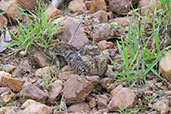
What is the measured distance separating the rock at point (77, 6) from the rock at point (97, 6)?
182mm

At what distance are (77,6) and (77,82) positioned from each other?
1702 mm

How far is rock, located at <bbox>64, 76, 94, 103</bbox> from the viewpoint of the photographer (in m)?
2.41

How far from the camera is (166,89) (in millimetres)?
2436

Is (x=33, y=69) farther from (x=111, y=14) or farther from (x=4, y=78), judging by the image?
(x=111, y=14)

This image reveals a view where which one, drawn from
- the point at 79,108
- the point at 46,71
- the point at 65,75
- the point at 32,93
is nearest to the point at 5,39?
the point at 46,71

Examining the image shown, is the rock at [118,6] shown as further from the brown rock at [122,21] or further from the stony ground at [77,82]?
the brown rock at [122,21]

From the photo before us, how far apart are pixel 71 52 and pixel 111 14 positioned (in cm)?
101

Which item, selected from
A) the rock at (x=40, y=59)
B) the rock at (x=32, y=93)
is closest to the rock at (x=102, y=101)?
the rock at (x=32, y=93)

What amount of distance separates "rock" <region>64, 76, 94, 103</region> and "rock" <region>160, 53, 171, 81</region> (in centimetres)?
67

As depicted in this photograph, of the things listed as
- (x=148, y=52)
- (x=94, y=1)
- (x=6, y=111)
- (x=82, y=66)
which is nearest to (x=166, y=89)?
(x=148, y=52)

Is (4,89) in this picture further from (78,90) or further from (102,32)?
(102,32)

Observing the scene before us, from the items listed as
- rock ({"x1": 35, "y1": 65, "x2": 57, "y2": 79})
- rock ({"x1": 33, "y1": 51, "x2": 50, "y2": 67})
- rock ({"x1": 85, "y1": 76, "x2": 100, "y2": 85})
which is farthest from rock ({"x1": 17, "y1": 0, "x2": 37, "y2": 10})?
rock ({"x1": 85, "y1": 76, "x2": 100, "y2": 85})

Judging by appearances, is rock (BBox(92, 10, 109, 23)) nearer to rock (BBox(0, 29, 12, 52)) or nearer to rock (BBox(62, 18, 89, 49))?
rock (BBox(62, 18, 89, 49))

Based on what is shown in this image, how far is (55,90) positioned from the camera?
8.60ft
